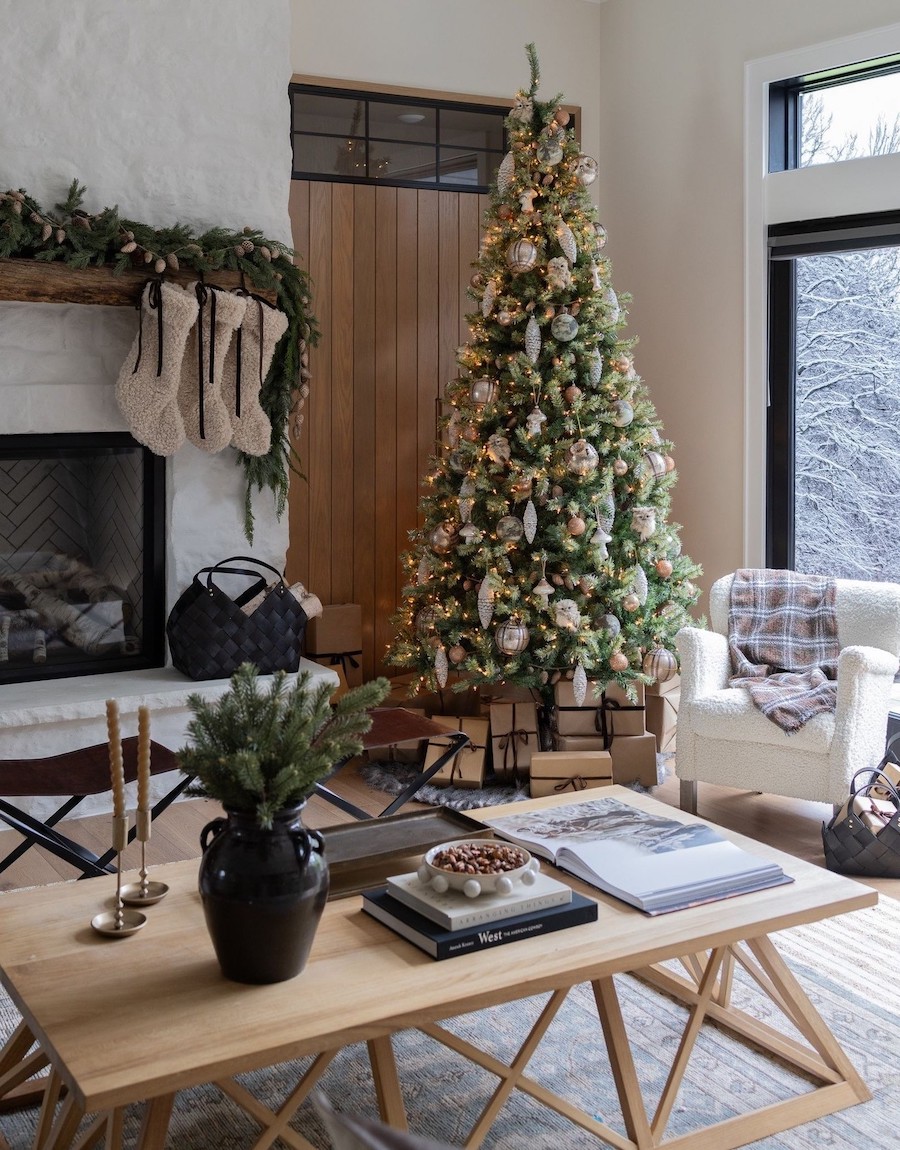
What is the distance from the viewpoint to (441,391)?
5.24 metres

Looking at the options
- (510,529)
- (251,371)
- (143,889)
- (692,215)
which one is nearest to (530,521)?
(510,529)

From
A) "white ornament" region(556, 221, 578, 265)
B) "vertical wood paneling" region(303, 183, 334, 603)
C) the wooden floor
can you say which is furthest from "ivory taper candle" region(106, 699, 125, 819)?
"vertical wood paneling" region(303, 183, 334, 603)

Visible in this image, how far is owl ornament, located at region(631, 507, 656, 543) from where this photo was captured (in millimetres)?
4199

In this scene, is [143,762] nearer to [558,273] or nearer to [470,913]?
[470,913]

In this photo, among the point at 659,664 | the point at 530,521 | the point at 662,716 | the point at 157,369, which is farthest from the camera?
the point at 662,716

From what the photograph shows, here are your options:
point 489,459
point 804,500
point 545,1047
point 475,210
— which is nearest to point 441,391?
point 475,210

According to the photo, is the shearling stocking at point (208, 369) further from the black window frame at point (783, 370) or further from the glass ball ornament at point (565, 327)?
the black window frame at point (783, 370)

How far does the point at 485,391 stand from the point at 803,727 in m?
1.50

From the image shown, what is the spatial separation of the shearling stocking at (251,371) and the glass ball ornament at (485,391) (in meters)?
0.68

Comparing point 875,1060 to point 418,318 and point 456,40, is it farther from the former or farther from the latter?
point 456,40

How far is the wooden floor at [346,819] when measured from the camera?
3.51m

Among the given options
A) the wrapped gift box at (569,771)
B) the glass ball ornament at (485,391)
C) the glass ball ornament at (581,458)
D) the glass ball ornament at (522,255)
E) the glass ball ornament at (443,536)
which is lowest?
the wrapped gift box at (569,771)

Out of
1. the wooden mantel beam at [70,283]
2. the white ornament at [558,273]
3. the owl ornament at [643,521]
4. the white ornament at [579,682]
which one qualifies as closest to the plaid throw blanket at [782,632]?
the owl ornament at [643,521]

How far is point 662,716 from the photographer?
14.8ft
